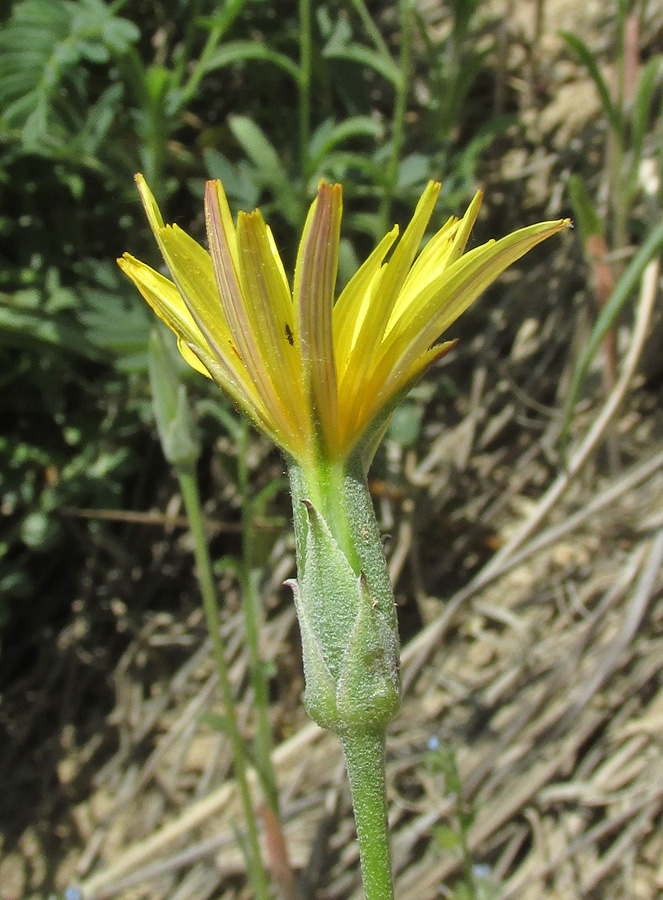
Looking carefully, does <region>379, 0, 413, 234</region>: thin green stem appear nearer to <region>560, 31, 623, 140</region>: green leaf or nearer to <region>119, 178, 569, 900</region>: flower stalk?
<region>560, 31, 623, 140</region>: green leaf

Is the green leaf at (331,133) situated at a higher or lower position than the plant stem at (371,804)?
higher

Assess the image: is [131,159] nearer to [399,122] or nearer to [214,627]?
[399,122]

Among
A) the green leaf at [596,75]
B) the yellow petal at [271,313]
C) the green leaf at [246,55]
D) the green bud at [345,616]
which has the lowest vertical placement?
the green bud at [345,616]

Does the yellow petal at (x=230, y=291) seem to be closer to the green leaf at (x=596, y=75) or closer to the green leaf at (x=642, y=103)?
the green leaf at (x=596, y=75)

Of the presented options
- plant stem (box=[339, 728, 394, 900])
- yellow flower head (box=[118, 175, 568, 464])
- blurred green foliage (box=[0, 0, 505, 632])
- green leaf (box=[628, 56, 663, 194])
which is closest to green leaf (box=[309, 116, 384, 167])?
blurred green foliage (box=[0, 0, 505, 632])

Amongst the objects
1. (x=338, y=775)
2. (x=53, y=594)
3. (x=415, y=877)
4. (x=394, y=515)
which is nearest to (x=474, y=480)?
(x=394, y=515)

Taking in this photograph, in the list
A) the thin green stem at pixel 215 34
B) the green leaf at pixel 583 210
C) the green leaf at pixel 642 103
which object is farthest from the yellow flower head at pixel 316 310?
the green leaf at pixel 642 103
